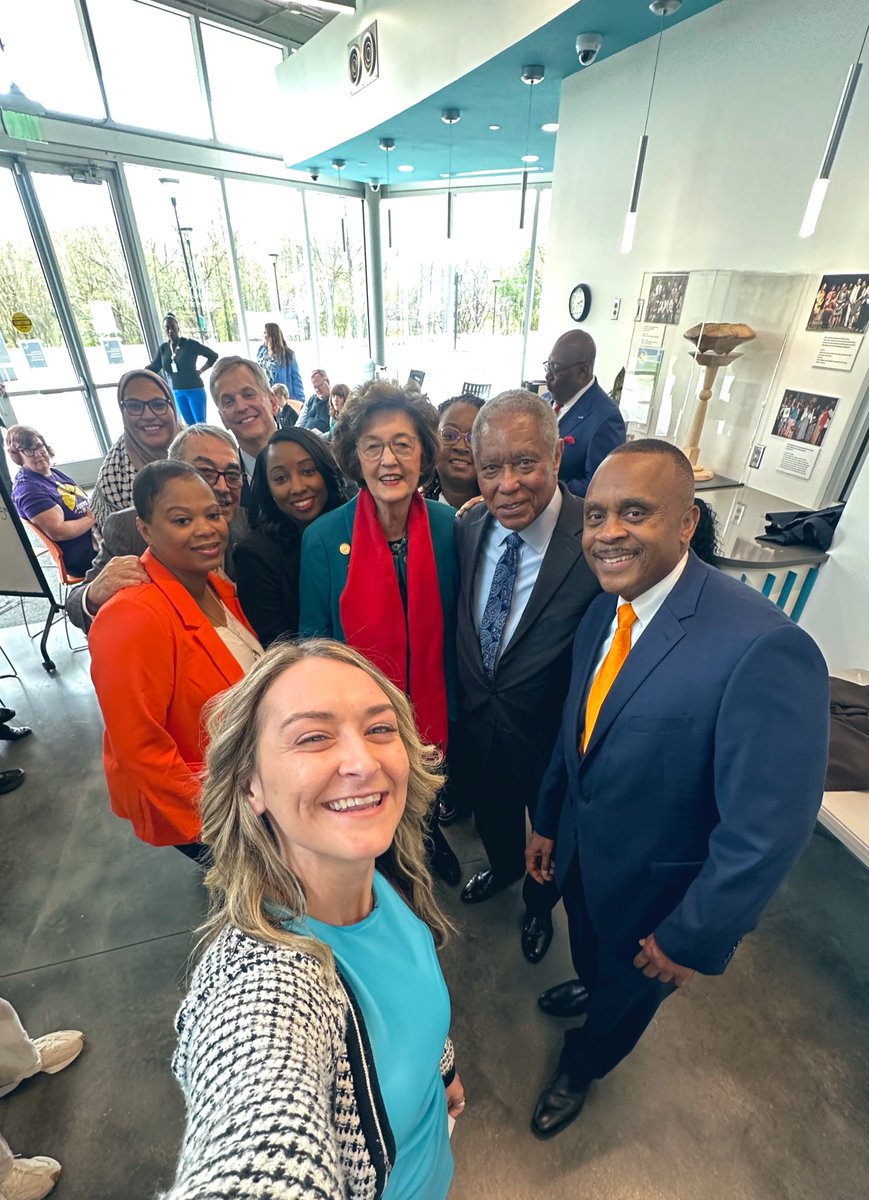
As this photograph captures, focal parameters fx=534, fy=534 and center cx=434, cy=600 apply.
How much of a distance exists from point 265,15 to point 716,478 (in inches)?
343

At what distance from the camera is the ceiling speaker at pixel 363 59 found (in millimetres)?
5449

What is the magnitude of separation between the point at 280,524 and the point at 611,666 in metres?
1.32

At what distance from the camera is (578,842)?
1.52 metres

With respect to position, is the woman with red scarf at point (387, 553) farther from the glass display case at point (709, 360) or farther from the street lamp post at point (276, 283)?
the street lamp post at point (276, 283)

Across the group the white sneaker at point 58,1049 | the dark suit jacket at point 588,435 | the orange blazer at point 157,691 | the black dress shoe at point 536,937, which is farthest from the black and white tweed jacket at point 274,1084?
the dark suit jacket at point 588,435

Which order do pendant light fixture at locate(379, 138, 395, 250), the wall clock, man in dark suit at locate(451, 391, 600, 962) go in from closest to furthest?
man in dark suit at locate(451, 391, 600, 962) < the wall clock < pendant light fixture at locate(379, 138, 395, 250)

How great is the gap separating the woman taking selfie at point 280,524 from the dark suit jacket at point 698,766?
1.11m

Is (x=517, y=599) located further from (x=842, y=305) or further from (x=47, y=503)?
(x=47, y=503)

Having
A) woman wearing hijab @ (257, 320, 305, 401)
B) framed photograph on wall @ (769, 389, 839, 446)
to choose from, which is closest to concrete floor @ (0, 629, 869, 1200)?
framed photograph on wall @ (769, 389, 839, 446)

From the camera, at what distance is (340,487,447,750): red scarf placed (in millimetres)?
1887

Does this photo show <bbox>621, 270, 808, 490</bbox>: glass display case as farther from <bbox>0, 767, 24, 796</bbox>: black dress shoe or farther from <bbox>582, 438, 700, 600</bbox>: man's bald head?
<bbox>0, 767, 24, 796</bbox>: black dress shoe

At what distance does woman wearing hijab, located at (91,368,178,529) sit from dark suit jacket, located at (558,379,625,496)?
2.11 meters

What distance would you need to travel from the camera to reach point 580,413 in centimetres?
316

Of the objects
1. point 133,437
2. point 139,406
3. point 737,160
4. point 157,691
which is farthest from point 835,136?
point 157,691
